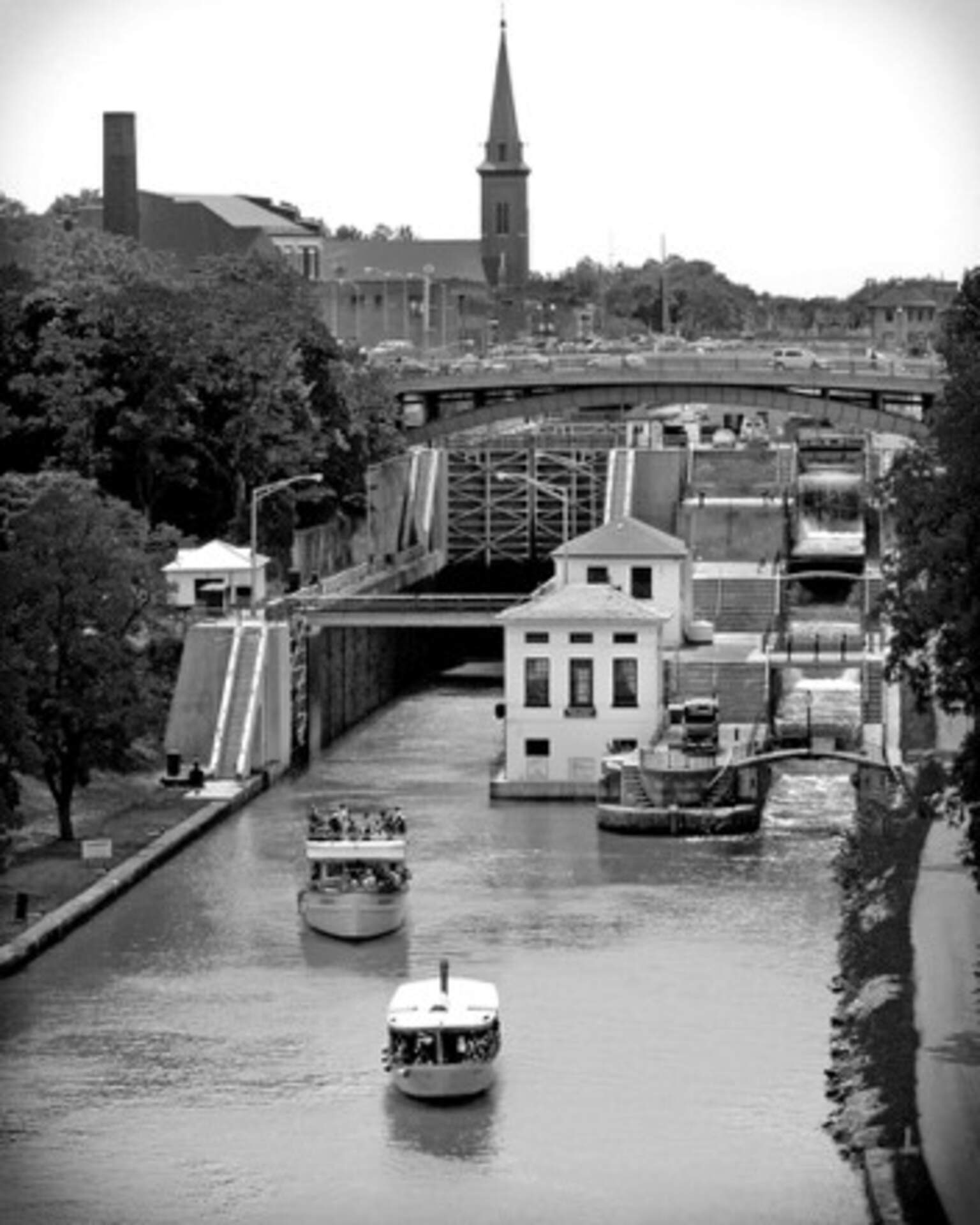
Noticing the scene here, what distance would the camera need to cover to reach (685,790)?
186ft

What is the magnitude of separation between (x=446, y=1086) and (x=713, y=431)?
215 feet

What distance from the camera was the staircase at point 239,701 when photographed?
61062 millimetres

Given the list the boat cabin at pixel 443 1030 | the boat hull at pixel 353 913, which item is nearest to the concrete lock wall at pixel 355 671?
the boat hull at pixel 353 913

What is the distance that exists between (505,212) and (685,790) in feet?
410

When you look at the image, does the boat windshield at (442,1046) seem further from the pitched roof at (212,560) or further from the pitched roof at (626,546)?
the pitched roof at (212,560)

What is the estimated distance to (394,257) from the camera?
530ft

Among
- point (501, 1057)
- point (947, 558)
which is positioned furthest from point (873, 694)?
point (501, 1057)

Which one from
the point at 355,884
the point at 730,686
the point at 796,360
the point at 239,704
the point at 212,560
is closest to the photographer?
the point at 355,884

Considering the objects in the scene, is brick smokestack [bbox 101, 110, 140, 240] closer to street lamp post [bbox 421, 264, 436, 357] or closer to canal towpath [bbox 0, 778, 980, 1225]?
street lamp post [bbox 421, 264, 436, 357]

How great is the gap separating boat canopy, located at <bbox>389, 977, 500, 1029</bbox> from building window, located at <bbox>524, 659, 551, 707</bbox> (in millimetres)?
18203

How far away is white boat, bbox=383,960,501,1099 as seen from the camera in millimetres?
40406

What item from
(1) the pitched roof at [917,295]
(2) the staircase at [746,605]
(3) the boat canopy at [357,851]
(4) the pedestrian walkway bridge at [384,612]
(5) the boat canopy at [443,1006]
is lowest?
(5) the boat canopy at [443,1006]

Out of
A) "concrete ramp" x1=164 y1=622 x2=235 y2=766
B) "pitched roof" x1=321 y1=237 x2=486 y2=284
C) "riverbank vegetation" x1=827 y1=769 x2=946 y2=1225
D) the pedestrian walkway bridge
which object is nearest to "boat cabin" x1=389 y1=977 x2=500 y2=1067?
"riverbank vegetation" x1=827 y1=769 x2=946 y2=1225

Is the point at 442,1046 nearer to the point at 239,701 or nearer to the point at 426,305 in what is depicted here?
the point at 239,701
